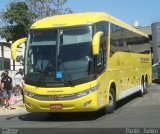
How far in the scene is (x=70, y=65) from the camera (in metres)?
15.0

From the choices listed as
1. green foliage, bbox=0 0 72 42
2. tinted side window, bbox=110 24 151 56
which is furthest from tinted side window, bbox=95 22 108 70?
green foliage, bbox=0 0 72 42

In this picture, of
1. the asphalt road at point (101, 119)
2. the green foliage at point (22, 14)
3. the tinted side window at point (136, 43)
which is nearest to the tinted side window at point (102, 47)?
the asphalt road at point (101, 119)

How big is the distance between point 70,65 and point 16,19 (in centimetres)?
2538

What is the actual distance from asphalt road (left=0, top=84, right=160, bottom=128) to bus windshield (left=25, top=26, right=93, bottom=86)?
1.45 m

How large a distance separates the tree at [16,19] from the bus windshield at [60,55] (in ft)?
78.4

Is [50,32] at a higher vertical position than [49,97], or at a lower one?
higher

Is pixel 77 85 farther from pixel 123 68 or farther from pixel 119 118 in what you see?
pixel 123 68

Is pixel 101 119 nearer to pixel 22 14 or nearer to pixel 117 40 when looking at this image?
pixel 117 40

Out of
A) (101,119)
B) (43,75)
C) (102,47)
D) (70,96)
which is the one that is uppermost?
(102,47)

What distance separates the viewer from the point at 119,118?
15.2 meters

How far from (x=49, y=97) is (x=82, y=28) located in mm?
2476

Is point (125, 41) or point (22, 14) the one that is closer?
point (125, 41)

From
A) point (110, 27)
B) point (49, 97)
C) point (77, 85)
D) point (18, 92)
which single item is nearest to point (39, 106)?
point (49, 97)

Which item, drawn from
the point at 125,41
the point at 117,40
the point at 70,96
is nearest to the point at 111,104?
the point at 70,96
